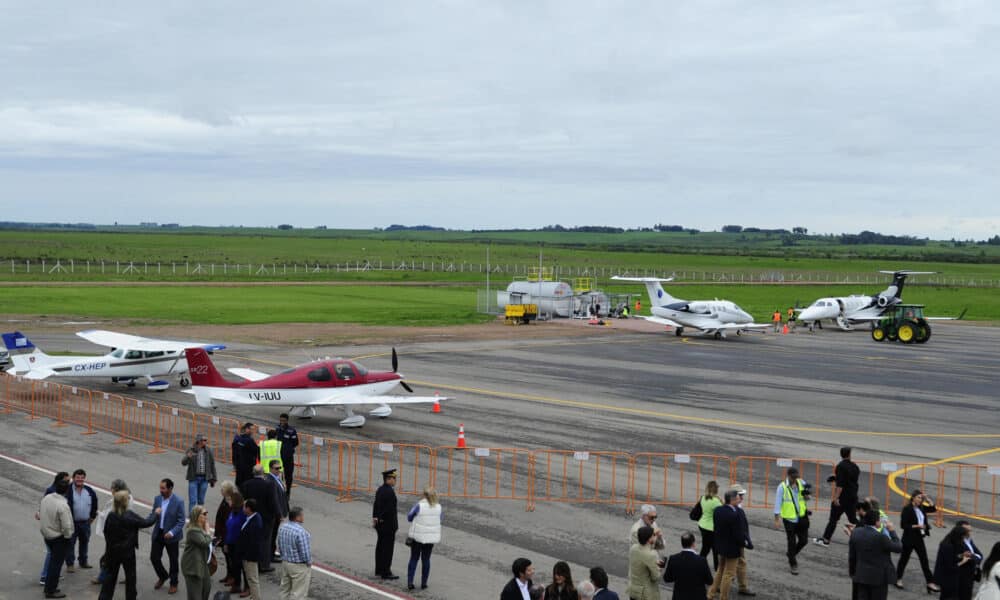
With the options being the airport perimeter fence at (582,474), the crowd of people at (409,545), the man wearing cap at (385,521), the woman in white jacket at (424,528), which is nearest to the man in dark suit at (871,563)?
the crowd of people at (409,545)

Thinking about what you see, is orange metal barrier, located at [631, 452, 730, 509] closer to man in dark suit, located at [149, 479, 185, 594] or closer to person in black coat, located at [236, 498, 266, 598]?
person in black coat, located at [236, 498, 266, 598]

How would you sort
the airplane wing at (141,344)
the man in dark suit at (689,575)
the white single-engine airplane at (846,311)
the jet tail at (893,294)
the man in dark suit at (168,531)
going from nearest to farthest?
the man in dark suit at (689,575)
the man in dark suit at (168,531)
the airplane wing at (141,344)
the white single-engine airplane at (846,311)
the jet tail at (893,294)

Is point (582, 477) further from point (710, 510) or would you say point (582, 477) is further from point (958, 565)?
point (958, 565)

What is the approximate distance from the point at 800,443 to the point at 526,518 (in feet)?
35.5

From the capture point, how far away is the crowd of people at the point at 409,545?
10961mm

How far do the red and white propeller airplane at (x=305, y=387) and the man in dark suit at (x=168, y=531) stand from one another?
11269 millimetres

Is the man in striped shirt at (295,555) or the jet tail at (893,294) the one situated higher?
the jet tail at (893,294)

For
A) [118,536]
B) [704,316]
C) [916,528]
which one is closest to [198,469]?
[118,536]

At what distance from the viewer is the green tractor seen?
53906mm

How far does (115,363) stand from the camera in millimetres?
31234

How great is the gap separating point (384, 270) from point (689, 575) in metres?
117

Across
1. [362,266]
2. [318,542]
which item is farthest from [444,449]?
[362,266]

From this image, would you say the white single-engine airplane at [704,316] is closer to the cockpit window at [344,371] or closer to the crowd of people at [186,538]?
the cockpit window at [344,371]

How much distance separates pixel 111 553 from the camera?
40.4 ft
